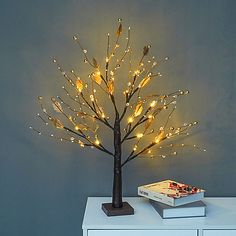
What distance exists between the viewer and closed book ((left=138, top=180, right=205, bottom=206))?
59.5 inches

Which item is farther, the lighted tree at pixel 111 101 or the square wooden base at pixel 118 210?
the lighted tree at pixel 111 101

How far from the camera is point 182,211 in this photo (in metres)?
1.51

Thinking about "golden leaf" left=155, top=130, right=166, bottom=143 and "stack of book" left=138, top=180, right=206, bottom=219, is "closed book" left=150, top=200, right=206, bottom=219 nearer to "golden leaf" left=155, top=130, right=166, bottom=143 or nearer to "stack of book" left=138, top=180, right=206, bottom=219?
"stack of book" left=138, top=180, right=206, bottom=219

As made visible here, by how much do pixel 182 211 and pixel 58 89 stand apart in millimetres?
820

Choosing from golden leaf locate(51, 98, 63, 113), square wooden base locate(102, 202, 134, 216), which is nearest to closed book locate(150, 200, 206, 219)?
square wooden base locate(102, 202, 134, 216)

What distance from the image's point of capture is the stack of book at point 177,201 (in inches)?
59.3

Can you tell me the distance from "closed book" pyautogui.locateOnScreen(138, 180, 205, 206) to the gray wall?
0.22 metres

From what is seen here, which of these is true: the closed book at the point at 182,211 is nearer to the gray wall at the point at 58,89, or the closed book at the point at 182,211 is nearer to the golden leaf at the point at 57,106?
the gray wall at the point at 58,89

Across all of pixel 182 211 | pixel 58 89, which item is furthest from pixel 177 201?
pixel 58 89

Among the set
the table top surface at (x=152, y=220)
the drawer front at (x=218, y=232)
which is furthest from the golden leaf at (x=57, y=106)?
the drawer front at (x=218, y=232)

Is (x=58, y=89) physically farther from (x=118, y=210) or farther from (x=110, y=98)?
(x=118, y=210)

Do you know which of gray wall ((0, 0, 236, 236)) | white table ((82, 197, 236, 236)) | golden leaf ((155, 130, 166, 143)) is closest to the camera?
white table ((82, 197, 236, 236))

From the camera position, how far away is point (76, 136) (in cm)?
183

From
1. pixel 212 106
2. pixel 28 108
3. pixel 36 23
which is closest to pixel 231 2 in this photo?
pixel 212 106
